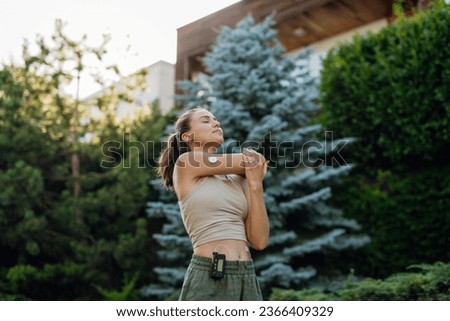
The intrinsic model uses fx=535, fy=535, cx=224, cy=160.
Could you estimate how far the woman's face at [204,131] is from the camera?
257 centimetres

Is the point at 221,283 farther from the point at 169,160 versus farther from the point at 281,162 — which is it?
the point at 281,162

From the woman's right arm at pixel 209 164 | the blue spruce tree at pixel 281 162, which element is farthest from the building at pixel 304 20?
the woman's right arm at pixel 209 164

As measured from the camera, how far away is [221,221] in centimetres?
238

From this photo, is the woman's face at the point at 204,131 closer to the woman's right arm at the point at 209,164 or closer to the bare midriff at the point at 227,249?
the woman's right arm at the point at 209,164

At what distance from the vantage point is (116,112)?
33.2ft

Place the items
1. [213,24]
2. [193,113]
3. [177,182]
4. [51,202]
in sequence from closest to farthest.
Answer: [177,182], [193,113], [51,202], [213,24]

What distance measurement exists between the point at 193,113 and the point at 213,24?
10.2m

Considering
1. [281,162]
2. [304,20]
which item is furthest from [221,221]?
[304,20]

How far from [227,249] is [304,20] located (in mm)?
10276

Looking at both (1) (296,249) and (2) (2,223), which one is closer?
(1) (296,249)

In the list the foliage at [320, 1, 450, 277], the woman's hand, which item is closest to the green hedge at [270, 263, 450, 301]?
the foliage at [320, 1, 450, 277]

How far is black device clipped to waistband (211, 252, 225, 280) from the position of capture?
90.4 inches

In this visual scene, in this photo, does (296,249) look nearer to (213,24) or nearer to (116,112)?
(116,112)
